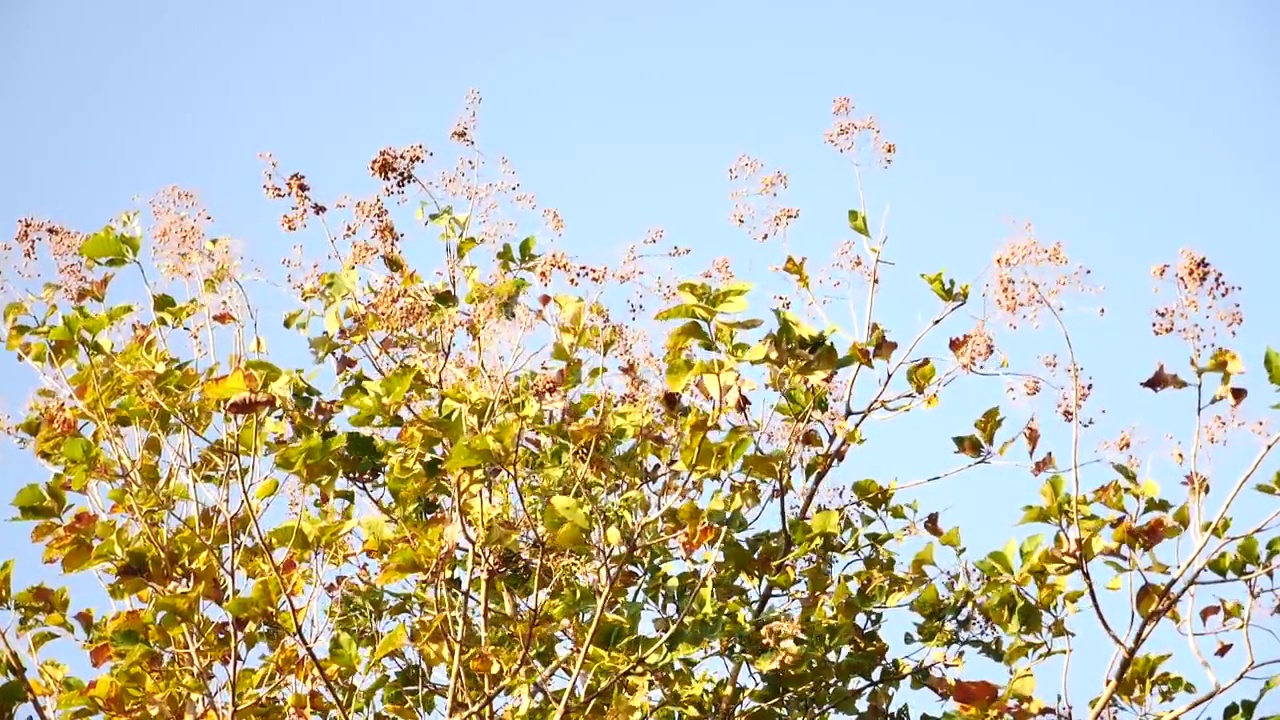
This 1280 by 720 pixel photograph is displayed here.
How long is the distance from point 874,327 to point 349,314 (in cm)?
136

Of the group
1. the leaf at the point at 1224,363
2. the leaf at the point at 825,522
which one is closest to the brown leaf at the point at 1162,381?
the leaf at the point at 1224,363

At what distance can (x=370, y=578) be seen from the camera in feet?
12.9

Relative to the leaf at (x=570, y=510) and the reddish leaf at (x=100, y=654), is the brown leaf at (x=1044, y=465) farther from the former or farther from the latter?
the reddish leaf at (x=100, y=654)

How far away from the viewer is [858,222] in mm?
3822

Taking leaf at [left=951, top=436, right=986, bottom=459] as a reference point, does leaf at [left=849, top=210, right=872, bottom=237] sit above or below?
above

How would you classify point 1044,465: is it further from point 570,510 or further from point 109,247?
point 109,247

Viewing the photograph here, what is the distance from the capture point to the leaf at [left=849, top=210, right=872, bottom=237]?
381cm

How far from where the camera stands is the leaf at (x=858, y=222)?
3.81m

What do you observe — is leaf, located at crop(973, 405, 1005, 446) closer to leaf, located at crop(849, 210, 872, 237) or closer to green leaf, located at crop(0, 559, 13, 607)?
leaf, located at crop(849, 210, 872, 237)

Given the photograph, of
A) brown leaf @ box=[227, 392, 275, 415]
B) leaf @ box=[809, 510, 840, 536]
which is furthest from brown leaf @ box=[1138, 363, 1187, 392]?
brown leaf @ box=[227, 392, 275, 415]

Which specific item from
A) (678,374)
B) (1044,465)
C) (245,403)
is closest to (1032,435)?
(1044,465)

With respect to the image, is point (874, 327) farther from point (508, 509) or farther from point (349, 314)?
point (349, 314)

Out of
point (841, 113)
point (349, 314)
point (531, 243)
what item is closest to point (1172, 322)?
point (841, 113)

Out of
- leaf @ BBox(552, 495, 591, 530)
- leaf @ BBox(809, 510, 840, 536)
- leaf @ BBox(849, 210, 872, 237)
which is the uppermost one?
leaf @ BBox(849, 210, 872, 237)
